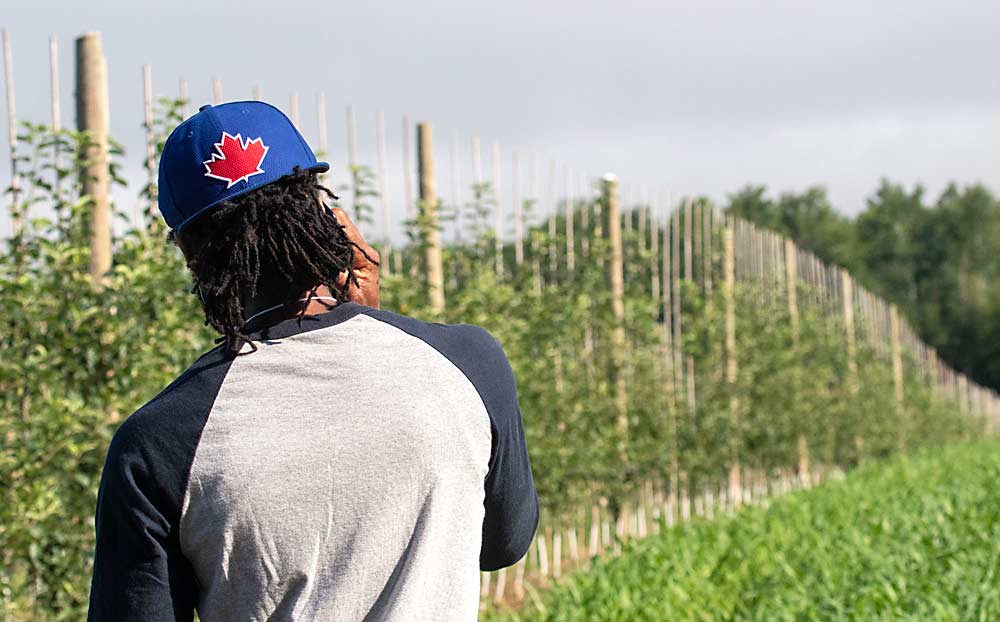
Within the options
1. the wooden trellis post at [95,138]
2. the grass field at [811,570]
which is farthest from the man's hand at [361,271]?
the grass field at [811,570]

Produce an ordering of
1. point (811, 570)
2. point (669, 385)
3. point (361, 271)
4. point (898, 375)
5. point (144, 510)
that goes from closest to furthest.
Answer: point (144, 510) → point (361, 271) → point (811, 570) → point (669, 385) → point (898, 375)

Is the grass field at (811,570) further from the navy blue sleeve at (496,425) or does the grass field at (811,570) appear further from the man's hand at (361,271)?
the man's hand at (361,271)

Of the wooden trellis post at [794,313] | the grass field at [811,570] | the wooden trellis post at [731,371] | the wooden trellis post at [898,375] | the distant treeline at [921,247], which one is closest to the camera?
the grass field at [811,570]

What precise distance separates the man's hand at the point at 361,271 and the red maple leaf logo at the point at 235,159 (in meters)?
0.12

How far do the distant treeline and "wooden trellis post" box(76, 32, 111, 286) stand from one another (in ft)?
193

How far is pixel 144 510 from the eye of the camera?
1497 millimetres

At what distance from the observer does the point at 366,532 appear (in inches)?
60.9

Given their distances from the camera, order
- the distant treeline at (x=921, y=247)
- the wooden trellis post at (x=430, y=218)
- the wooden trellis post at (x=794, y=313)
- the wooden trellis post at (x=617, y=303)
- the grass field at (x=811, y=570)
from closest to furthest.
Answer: the grass field at (x=811, y=570)
the wooden trellis post at (x=430, y=218)
the wooden trellis post at (x=617, y=303)
the wooden trellis post at (x=794, y=313)
the distant treeline at (x=921, y=247)

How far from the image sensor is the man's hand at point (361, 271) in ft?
5.50

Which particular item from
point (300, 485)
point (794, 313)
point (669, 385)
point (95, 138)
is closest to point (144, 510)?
point (300, 485)

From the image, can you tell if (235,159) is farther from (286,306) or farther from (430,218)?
(430,218)

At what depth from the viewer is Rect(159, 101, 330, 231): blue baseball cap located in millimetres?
1582

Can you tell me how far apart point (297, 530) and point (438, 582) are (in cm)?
19

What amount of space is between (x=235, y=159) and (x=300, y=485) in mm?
408
